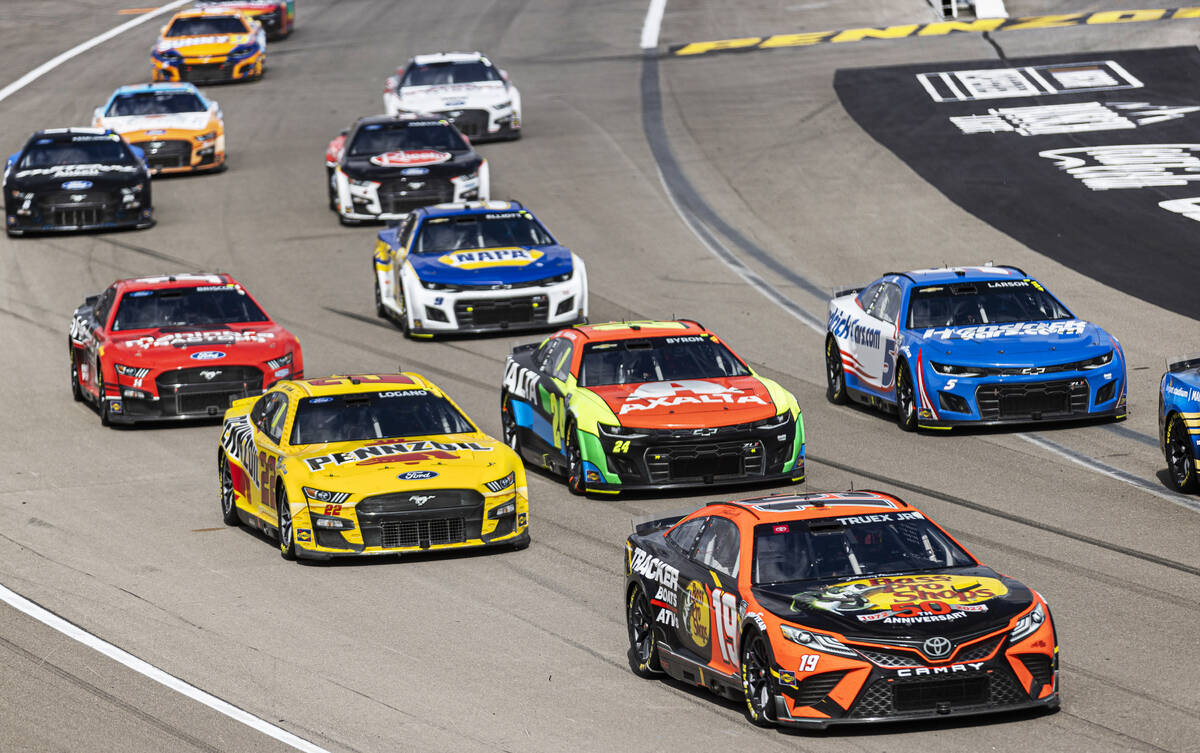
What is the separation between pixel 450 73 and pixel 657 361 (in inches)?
820

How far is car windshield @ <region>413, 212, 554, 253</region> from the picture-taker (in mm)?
26125

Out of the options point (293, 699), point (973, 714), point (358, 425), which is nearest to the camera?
point (973, 714)

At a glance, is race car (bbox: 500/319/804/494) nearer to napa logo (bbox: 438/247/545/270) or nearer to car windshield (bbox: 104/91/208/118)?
napa logo (bbox: 438/247/545/270)

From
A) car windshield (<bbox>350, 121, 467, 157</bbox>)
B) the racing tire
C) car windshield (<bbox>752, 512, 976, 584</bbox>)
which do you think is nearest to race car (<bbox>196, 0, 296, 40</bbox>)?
car windshield (<bbox>350, 121, 467, 157</bbox>)

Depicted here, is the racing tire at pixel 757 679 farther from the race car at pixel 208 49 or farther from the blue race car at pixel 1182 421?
A: the race car at pixel 208 49

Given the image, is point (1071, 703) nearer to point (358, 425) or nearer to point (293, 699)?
point (293, 699)

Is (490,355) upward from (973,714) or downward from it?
downward

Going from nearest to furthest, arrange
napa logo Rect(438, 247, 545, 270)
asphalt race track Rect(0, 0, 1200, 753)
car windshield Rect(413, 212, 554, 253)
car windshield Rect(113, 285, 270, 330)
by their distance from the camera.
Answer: asphalt race track Rect(0, 0, 1200, 753) → car windshield Rect(113, 285, 270, 330) → napa logo Rect(438, 247, 545, 270) → car windshield Rect(413, 212, 554, 253)

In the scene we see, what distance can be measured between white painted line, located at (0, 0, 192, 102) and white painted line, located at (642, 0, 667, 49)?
48.3 ft

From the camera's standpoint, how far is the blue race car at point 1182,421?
16.1 m

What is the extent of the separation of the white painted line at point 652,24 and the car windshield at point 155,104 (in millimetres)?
14297

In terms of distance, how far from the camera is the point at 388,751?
1058 centimetres

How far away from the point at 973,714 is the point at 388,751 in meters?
3.03

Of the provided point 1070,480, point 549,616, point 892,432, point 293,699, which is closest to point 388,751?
point 293,699
